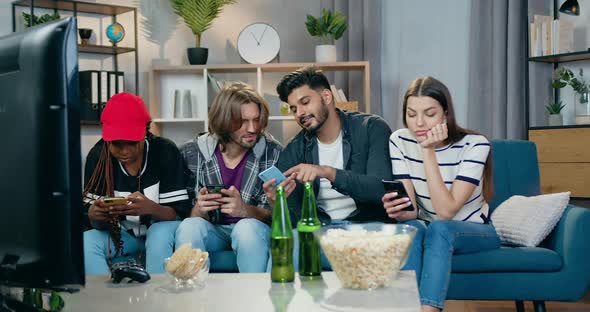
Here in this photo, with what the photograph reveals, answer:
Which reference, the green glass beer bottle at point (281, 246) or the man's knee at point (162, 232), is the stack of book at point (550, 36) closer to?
the man's knee at point (162, 232)

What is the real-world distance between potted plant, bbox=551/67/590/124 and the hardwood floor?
1.03m

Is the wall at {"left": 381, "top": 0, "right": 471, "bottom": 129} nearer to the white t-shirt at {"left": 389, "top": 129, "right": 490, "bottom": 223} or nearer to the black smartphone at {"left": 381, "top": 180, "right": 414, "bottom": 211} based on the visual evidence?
the white t-shirt at {"left": 389, "top": 129, "right": 490, "bottom": 223}

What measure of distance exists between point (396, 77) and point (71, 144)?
4.00 m

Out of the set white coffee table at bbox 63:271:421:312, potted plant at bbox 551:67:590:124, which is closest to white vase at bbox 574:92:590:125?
potted plant at bbox 551:67:590:124

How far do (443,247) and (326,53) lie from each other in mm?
2511

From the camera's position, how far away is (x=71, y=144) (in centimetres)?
106

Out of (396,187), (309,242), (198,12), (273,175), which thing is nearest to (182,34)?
(198,12)

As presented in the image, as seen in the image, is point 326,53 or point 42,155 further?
point 326,53

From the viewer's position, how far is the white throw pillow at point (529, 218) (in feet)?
8.94

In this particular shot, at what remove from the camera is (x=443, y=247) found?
236 centimetres

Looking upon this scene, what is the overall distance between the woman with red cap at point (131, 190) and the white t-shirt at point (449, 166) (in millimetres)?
871

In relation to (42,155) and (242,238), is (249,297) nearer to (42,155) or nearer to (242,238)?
(42,155)

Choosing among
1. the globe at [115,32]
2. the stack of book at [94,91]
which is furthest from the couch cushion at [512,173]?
the globe at [115,32]

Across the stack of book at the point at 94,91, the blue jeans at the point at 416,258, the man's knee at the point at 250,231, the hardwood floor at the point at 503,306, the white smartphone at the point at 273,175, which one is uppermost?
the stack of book at the point at 94,91
